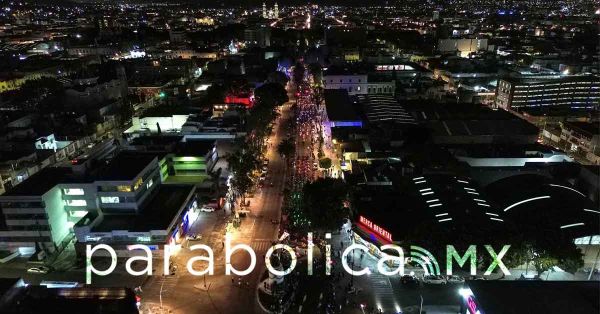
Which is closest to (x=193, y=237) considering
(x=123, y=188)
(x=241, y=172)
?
(x=123, y=188)

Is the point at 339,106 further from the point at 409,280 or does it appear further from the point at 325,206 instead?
the point at 409,280

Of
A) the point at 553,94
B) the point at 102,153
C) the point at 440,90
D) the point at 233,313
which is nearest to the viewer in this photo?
the point at 233,313

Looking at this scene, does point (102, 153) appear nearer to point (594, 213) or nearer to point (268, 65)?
point (594, 213)

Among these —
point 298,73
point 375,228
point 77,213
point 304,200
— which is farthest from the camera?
point 298,73

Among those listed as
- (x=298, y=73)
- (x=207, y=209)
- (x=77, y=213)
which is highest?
(x=298, y=73)

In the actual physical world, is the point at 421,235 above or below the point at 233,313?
above

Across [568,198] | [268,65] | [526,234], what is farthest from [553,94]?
[268,65]

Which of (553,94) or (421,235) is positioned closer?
(421,235)
